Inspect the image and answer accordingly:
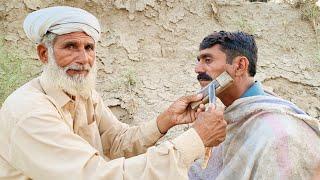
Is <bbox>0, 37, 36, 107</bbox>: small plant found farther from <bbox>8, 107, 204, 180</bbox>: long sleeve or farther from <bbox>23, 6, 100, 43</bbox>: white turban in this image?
<bbox>8, 107, 204, 180</bbox>: long sleeve

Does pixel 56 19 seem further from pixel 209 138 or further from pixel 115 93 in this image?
pixel 115 93

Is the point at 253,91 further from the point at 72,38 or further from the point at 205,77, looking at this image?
the point at 72,38

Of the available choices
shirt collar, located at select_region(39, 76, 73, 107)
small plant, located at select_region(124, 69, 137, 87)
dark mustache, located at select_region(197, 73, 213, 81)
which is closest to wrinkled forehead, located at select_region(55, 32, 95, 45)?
shirt collar, located at select_region(39, 76, 73, 107)

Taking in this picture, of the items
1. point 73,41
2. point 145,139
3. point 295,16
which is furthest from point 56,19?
point 295,16

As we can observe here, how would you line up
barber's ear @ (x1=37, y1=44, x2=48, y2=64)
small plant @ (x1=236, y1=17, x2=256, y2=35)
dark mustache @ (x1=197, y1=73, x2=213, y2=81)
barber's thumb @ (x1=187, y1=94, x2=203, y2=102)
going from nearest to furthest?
1. barber's thumb @ (x1=187, y1=94, x2=203, y2=102)
2. barber's ear @ (x1=37, y1=44, x2=48, y2=64)
3. dark mustache @ (x1=197, y1=73, x2=213, y2=81)
4. small plant @ (x1=236, y1=17, x2=256, y2=35)

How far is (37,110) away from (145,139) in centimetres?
92

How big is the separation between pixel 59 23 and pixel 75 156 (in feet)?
2.75

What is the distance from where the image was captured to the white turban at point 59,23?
2.75 meters

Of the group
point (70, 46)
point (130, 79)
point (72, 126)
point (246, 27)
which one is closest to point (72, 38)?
point (70, 46)

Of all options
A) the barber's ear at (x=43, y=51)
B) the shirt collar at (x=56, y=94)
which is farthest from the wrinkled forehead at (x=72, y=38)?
the shirt collar at (x=56, y=94)

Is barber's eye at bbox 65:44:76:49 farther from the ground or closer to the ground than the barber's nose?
farther from the ground

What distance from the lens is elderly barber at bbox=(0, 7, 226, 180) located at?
236cm

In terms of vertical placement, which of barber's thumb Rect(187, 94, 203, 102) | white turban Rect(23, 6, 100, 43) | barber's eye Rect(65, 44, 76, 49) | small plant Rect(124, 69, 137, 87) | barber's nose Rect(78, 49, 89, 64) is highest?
white turban Rect(23, 6, 100, 43)

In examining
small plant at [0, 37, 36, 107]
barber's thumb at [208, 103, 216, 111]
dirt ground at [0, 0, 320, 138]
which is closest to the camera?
barber's thumb at [208, 103, 216, 111]
